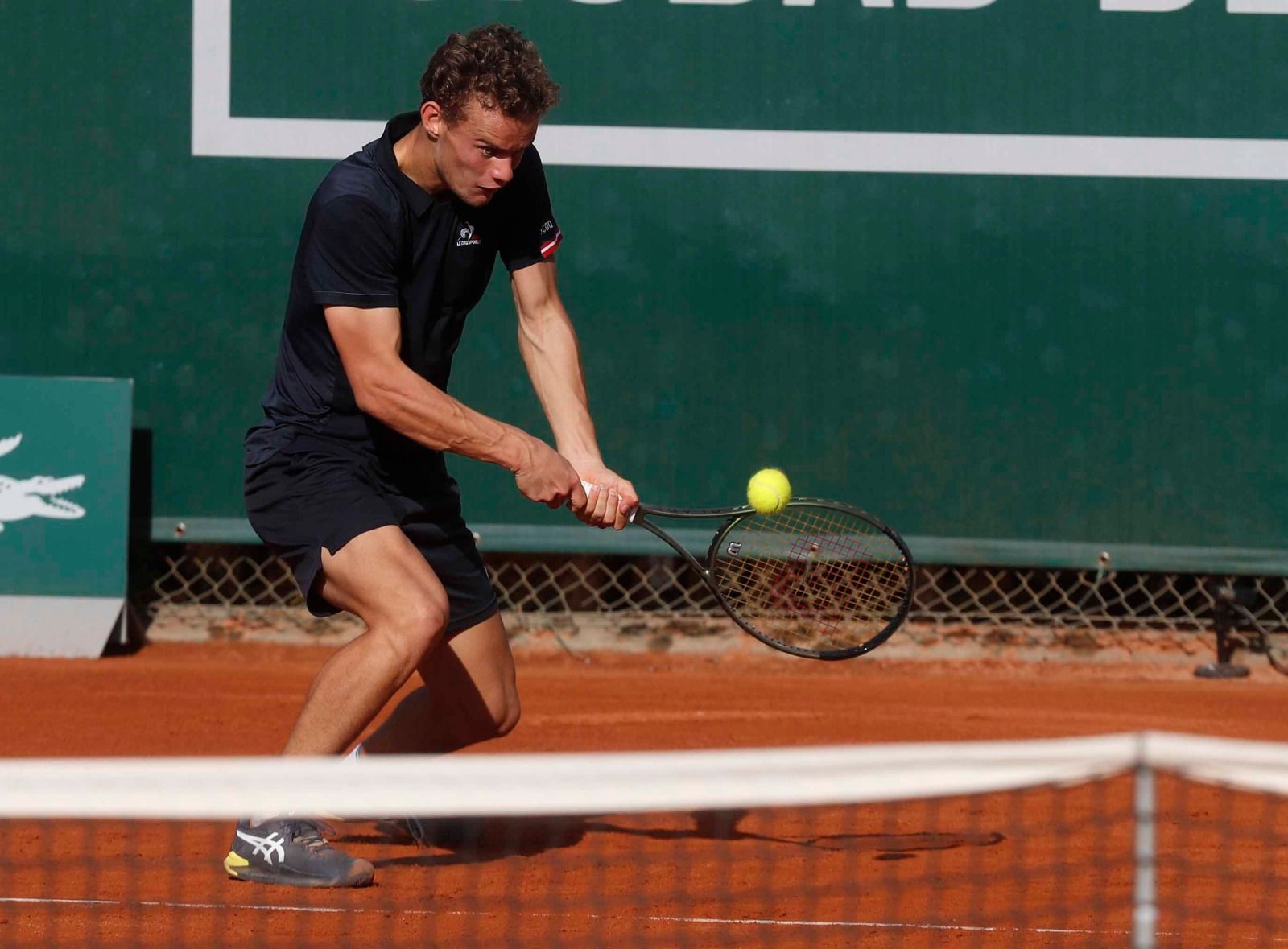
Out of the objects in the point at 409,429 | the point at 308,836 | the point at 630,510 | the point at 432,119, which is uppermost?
the point at 432,119

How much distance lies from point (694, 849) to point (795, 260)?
2.25 metres

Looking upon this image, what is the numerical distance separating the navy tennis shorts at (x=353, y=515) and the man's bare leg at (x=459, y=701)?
1.9 inches

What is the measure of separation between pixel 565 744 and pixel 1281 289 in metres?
2.56

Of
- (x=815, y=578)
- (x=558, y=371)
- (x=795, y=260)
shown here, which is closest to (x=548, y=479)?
(x=558, y=371)

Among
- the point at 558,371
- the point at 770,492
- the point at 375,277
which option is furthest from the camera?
the point at 558,371

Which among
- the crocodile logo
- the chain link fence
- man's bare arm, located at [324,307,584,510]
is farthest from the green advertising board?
man's bare arm, located at [324,307,584,510]

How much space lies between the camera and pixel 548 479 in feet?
9.67

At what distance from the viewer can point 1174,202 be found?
4.90m

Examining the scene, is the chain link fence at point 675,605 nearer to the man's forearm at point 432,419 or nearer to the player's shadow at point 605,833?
the player's shadow at point 605,833

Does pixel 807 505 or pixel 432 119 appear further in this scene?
pixel 807 505

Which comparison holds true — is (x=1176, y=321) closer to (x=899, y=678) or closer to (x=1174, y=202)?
(x=1174, y=202)

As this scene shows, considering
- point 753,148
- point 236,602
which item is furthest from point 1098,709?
point 236,602

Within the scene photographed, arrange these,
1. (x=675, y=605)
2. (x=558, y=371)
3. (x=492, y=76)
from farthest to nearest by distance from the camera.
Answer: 1. (x=675, y=605)
2. (x=558, y=371)
3. (x=492, y=76)

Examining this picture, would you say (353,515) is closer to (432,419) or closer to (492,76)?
(432,419)
